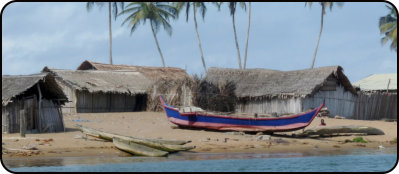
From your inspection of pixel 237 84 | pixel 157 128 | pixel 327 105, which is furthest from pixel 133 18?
pixel 157 128

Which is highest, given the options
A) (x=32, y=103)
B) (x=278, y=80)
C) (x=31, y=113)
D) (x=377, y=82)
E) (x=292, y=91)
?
(x=278, y=80)

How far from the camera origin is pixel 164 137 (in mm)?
19531

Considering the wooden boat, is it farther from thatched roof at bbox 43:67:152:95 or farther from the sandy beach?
thatched roof at bbox 43:67:152:95

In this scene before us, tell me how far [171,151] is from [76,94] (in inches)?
594

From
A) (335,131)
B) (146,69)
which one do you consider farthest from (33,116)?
(146,69)

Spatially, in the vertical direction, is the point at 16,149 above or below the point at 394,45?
below

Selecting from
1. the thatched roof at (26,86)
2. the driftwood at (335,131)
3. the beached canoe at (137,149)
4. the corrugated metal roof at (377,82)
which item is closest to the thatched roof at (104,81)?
the thatched roof at (26,86)

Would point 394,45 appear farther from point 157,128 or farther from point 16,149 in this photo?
point 16,149

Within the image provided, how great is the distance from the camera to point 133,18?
4825cm

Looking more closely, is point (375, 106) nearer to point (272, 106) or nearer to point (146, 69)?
point (272, 106)

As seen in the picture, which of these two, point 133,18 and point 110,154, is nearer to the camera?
point 110,154

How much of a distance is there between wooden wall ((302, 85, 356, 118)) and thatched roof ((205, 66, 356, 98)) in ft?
1.44

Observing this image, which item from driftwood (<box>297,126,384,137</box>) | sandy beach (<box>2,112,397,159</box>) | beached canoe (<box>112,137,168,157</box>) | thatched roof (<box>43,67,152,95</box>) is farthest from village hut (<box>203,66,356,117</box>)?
beached canoe (<box>112,137,168,157</box>)

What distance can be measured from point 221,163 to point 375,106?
818 inches
